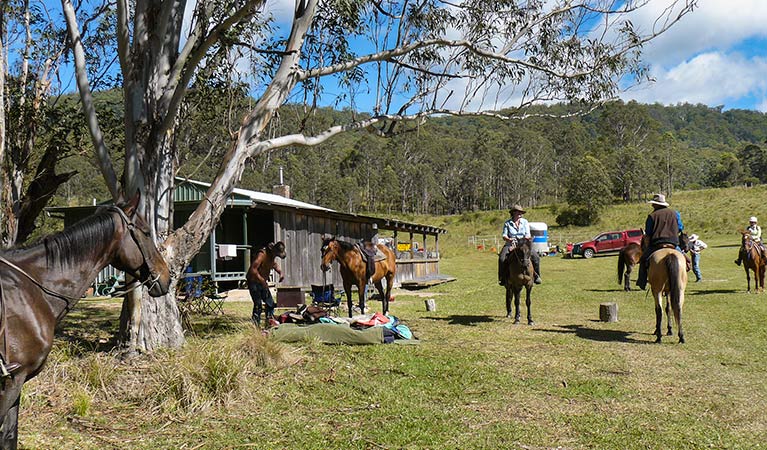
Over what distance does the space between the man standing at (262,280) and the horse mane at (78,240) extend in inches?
253

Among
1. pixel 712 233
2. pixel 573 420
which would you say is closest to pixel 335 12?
pixel 573 420

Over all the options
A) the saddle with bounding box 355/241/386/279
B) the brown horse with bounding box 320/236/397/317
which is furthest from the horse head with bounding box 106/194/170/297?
the saddle with bounding box 355/241/386/279

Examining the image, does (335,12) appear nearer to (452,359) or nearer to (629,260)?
A: (452,359)

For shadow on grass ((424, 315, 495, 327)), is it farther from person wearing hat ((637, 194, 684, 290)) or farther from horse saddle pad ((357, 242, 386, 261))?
person wearing hat ((637, 194, 684, 290))

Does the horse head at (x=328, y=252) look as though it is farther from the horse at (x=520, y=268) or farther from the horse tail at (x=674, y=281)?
the horse tail at (x=674, y=281)

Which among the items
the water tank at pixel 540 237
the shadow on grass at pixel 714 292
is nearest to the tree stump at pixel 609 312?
the shadow on grass at pixel 714 292

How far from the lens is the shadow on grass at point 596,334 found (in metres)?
9.98

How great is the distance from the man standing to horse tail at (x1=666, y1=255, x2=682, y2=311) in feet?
21.7

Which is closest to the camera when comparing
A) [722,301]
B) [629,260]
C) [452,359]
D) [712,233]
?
[452,359]

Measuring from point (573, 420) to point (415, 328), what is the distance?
5.80 m

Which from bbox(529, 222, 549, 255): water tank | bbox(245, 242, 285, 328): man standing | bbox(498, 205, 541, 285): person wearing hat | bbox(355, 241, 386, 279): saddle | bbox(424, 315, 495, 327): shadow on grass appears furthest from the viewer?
bbox(529, 222, 549, 255): water tank

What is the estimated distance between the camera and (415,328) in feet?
37.4

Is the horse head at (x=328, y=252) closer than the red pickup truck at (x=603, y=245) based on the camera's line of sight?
Yes

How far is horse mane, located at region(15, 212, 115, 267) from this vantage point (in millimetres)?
4301
